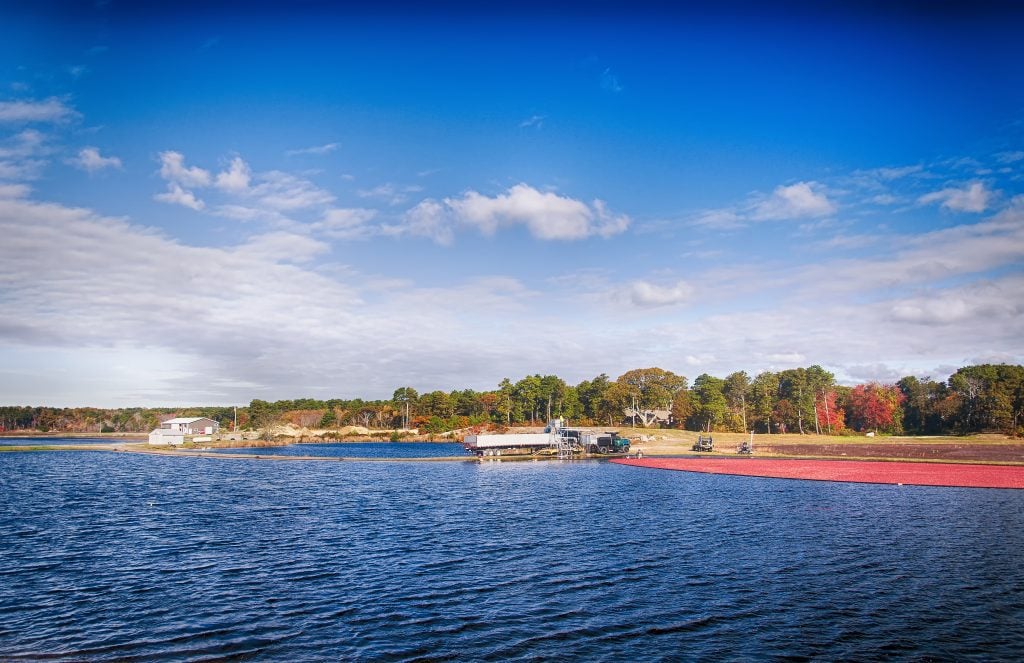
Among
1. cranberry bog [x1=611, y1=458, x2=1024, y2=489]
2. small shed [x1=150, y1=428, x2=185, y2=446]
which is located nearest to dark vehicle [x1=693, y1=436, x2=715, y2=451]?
cranberry bog [x1=611, y1=458, x2=1024, y2=489]

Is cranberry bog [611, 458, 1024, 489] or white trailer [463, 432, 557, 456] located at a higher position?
white trailer [463, 432, 557, 456]

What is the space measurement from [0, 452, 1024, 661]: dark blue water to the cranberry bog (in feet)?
25.0

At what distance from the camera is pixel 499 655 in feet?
75.8

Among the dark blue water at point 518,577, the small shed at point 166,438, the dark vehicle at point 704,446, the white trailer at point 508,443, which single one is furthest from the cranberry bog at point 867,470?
the small shed at point 166,438

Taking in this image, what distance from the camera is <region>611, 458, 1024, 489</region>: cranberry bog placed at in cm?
7394

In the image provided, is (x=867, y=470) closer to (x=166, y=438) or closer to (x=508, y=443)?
(x=508, y=443)

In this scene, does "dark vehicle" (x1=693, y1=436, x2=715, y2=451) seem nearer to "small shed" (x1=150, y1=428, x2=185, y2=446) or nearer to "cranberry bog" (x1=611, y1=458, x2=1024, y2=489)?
"cranberry bog" (x1=611, y1=458, x2=1024, y2=489)

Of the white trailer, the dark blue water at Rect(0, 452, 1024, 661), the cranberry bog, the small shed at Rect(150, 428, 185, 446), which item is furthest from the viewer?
the small shed at Rect(150, 428, 185, 446)

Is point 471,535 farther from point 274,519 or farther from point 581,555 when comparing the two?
point 274,519

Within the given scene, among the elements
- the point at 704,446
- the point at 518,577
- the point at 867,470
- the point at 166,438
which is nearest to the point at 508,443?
the point at 704,446

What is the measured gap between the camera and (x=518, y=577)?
33969 mm

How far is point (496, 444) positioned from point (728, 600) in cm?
10737

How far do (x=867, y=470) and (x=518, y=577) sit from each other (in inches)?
2958

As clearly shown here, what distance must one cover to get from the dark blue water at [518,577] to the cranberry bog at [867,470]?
761cm
